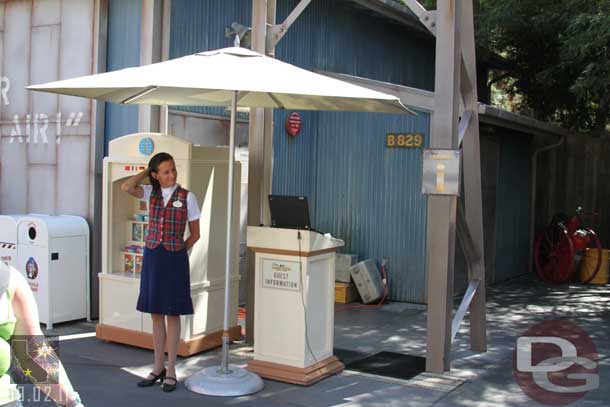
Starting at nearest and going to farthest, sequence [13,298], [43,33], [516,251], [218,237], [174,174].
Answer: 1. [13,298]
2. [174,174]
3. [218,237]
4. [43,33]
5. [516,251]

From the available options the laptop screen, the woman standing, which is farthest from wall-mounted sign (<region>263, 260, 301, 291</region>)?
the woman standing

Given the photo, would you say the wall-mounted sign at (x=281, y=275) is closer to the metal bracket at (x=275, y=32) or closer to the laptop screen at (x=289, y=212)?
the laptop screen at (x=289, y=212)

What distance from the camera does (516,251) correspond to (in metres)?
12.1

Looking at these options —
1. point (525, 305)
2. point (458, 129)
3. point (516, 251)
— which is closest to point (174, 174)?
point (458, 129)

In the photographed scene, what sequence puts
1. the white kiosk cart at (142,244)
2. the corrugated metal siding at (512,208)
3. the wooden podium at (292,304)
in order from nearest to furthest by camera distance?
1. the wooden podium at (292,304)
2. the white kiosk cart at (142,244)
3. the corrugated metal siding at (512,208)

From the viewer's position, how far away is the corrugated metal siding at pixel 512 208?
1145cm

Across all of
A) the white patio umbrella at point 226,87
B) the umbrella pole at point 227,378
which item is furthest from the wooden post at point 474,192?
the umbrella pole at point 227,378

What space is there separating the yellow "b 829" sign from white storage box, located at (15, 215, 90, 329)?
3959mm

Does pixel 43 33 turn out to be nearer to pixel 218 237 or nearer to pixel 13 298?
pixel 218 237

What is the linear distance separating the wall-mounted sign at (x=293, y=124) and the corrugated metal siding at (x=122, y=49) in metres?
2.44

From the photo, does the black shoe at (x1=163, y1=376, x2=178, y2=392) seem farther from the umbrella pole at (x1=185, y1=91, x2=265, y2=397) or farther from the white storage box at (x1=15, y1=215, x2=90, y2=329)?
the white storage box at (x1=15, y1=215, x2=90, y2=329)

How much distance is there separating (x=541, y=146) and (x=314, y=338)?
26.7ft

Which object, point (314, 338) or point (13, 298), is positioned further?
point (314, 338)

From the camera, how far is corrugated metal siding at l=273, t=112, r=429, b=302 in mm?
9367
